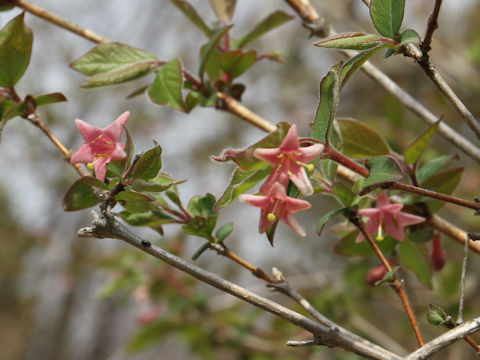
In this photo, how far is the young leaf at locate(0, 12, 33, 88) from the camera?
1.90ft

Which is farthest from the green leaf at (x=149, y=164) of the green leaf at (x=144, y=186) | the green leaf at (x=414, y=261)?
the green leaf at (x=414, y=261)

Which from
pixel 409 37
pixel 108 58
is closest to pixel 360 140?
pixel 409 37

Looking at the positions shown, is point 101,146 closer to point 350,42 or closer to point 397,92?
point 350,42

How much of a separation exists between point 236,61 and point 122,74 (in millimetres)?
179

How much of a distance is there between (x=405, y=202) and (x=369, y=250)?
9 cm

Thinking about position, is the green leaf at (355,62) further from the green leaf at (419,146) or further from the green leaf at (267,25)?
the green leaf at (267,25)

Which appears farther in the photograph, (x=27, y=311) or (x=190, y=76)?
(x=27, y=311)

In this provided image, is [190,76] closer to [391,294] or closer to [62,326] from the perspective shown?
[391,294]

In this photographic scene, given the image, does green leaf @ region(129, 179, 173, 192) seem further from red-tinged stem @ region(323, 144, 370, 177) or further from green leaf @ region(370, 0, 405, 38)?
green leaf @ region(370, 0, 405, 38)

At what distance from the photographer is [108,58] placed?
0.70 metres

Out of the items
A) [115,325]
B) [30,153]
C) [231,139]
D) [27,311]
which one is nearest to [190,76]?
[231,139]

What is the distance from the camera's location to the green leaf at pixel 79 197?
1.73 ft

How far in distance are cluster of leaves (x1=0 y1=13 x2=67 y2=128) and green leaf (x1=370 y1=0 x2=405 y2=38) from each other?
16.0 inches

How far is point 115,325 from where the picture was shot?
18.3 feet
